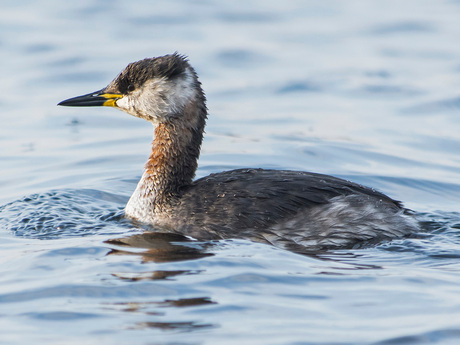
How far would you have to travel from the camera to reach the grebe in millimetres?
7355

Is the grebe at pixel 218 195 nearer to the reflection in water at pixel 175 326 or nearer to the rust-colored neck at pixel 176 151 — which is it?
the rust-colored neck at pixel 176 151

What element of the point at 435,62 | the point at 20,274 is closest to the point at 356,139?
the point at 435,62

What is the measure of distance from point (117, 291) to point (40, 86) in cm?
796

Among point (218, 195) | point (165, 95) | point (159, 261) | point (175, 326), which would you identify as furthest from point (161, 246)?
point (175, 326)

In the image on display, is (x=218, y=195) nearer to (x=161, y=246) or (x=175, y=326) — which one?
(x=161, y=246)

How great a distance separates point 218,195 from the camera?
759cm

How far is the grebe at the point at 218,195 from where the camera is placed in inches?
290

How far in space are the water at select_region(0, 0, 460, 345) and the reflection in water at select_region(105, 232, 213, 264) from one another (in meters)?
0.03

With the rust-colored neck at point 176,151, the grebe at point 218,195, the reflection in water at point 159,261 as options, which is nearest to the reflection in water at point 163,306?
the reflection in water at point 159,261

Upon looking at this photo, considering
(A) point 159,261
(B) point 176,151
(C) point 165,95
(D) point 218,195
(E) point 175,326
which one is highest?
(C) point 165,95

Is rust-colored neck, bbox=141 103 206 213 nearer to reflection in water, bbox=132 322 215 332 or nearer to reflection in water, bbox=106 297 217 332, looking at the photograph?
reflection in water, bbox=106 297 217 332

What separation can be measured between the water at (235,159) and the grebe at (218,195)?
228 millimetres

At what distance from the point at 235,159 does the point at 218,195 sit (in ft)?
10.1

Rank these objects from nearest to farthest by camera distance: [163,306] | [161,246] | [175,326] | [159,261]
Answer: [175,326]
[163,306]
[159,261]
[161,246]
